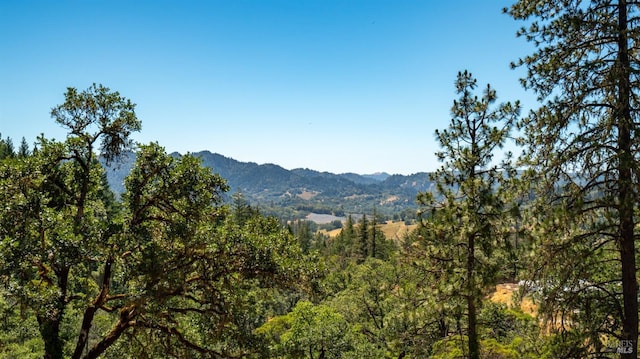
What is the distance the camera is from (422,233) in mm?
12281

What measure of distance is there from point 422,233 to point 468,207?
1.93 metres

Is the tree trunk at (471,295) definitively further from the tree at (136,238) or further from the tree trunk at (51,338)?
the tree trunk at (51,338)

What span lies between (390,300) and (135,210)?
2421cm

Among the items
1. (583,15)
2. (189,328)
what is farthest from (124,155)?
(583,15)

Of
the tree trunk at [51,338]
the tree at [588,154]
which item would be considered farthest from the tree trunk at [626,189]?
the tree trunk at [51,338]

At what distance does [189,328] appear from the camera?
11164mm

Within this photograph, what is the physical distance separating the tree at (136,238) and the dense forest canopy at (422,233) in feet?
0.14

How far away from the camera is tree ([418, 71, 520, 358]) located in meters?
10.8

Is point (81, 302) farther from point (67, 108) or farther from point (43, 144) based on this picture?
point (67, 108)

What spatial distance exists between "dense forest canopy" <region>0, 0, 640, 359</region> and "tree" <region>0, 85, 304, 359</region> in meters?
0.04

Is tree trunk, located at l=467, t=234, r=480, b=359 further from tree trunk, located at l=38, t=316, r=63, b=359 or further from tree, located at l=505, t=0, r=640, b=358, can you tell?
tree trunk, located at l=38, t=316, r=63, b=359

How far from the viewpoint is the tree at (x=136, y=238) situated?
8297 millimetres

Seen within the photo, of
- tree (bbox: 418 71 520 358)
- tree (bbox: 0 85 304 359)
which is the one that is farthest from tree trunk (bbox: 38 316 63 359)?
tree (bbox: 418 71 520 358)

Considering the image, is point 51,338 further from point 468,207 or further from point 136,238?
point 468,207
